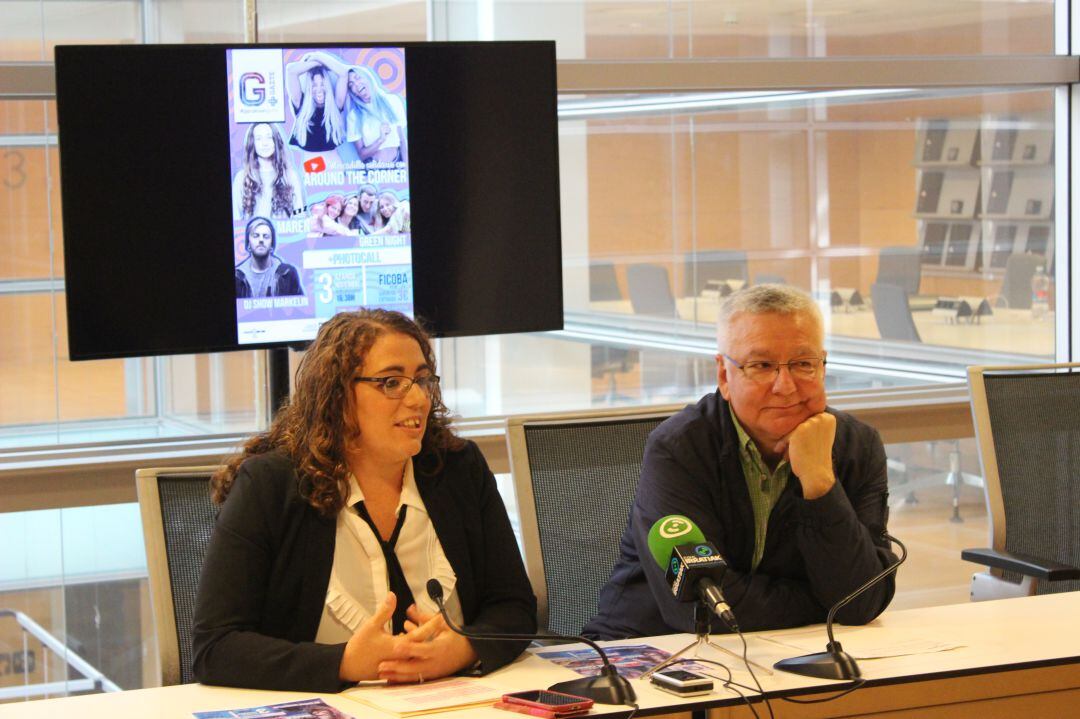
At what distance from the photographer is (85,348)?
3.06 meters

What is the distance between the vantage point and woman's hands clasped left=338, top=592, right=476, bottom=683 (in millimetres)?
2064

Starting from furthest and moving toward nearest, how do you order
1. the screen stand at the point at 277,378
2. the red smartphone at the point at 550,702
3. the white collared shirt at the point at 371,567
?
the screen stand at the point at 277,378, the white collared shirt at the point at 371,567, the red smartphone at the point at 550,702

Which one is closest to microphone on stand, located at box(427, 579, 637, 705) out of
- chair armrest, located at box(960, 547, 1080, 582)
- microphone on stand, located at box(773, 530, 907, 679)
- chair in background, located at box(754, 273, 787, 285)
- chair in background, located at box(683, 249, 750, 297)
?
microphone on stand, located at box(773, 530, 907, 679)

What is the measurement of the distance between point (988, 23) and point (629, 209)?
1498mm

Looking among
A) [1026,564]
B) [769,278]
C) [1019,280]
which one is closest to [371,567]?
[1026,564]

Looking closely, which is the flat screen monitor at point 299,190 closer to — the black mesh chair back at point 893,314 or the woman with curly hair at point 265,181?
the woman with curly hair at point 265,181

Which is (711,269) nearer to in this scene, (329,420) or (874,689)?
(329,420)

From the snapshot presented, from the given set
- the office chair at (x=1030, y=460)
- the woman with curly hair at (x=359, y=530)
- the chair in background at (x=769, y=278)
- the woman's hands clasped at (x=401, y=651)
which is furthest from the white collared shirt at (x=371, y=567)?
the chair in background at (x=769, y=278)

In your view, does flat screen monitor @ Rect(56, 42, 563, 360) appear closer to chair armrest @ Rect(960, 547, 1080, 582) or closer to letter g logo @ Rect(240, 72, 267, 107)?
letter g logo @ Rect(240, 72, 267, 107)

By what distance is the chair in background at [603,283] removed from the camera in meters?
4.35

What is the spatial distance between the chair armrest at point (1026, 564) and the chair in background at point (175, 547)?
5.66ft

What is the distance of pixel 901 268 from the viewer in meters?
4.76

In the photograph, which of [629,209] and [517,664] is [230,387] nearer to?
[629,209]

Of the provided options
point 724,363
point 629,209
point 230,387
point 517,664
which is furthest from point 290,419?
point 629,209
